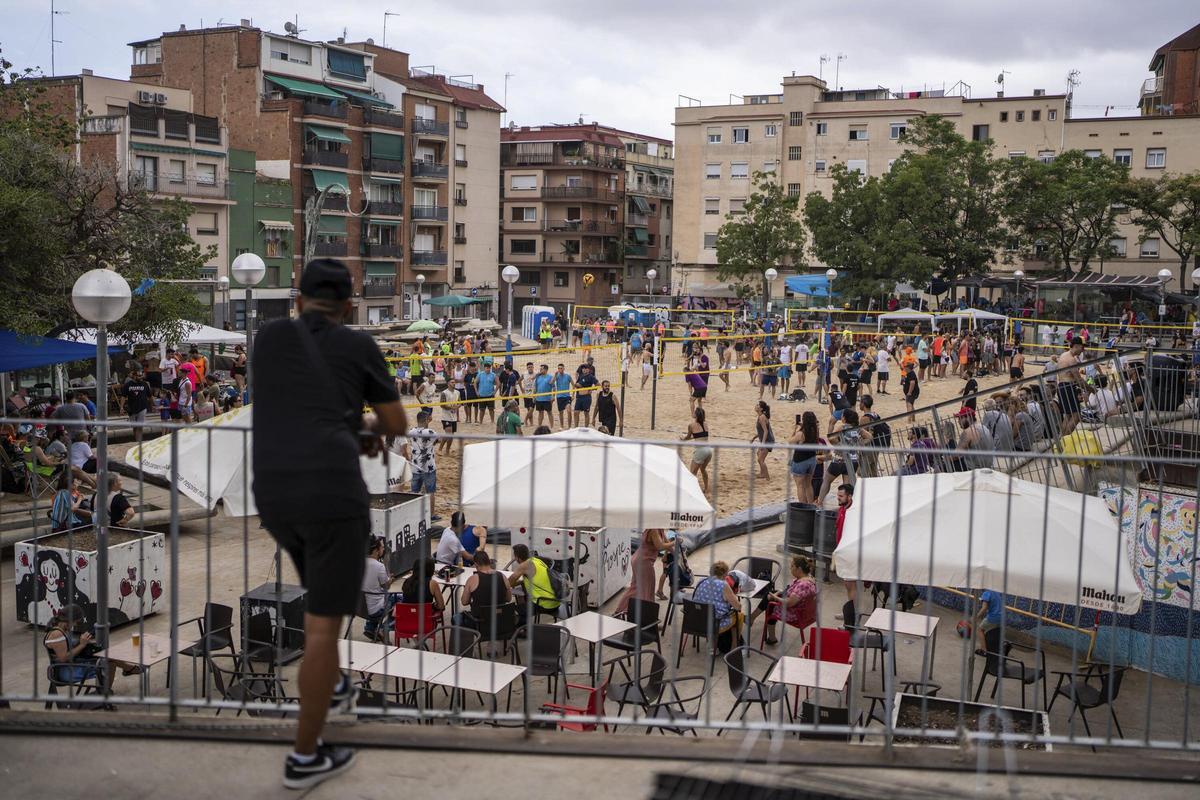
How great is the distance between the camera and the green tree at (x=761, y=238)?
62.6m

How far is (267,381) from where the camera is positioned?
Answer: 11.2 ft

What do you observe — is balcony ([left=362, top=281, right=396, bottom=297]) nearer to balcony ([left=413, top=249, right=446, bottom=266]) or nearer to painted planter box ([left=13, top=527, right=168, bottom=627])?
balcony ([left=413, top=249, right=446, bottom=266])

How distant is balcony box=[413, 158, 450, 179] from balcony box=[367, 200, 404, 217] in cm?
248

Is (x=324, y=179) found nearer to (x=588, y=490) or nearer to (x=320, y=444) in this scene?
(x=588, y=490)

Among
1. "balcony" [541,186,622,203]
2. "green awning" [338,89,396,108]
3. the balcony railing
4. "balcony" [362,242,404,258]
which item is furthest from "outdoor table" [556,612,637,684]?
"balcony" [541,186,622,203]

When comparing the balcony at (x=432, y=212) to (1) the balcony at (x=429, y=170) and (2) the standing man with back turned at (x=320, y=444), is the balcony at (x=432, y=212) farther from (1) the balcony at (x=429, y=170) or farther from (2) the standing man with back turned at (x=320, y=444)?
(2) the standing man with back turned at (x=320, y=444)

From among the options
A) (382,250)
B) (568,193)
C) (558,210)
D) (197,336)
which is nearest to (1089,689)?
(197,336)

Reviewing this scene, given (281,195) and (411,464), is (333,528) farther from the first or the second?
(281,195)

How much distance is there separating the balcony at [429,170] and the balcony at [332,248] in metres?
7.46

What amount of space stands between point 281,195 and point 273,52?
8.30 m

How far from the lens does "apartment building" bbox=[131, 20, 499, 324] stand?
56.1 metres

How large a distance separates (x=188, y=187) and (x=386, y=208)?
15.8m

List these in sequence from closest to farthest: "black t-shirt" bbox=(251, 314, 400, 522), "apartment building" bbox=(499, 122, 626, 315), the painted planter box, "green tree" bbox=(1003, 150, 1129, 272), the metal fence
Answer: "black t-shirt" bbox=(251, 314, 400, 522) → the metal fence → the painted planter box → "green tree" bbox=(1003, 150, 1129, 272) → "apartment building" bbox=(499, 122, 626, 315)

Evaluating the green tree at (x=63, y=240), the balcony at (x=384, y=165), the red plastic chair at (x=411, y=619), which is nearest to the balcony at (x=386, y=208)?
the balcony at (x=384, y=165)
